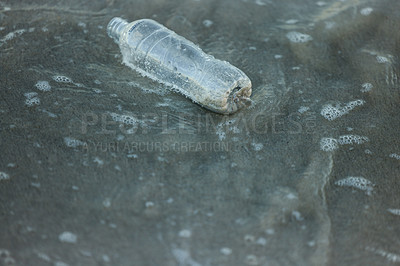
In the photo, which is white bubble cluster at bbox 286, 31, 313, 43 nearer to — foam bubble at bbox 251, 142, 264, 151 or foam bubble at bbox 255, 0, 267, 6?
foam bubble at bbox 255, 0, 267, 6

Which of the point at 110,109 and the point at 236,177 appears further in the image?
the point at 110,109

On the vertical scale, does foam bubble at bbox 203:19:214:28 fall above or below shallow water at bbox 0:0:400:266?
above

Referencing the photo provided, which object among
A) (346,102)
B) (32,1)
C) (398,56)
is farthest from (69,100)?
(398,56)

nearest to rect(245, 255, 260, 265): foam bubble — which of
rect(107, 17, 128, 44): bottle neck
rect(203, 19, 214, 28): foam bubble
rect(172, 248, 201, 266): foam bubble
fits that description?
rect(172, 248, 201, 266): foam bubble

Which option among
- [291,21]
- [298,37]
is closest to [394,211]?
[298,37]

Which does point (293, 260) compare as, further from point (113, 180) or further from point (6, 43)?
point (6, 43)

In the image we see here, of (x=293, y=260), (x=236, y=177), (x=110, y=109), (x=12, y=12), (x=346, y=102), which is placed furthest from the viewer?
(x=12, y=12)
